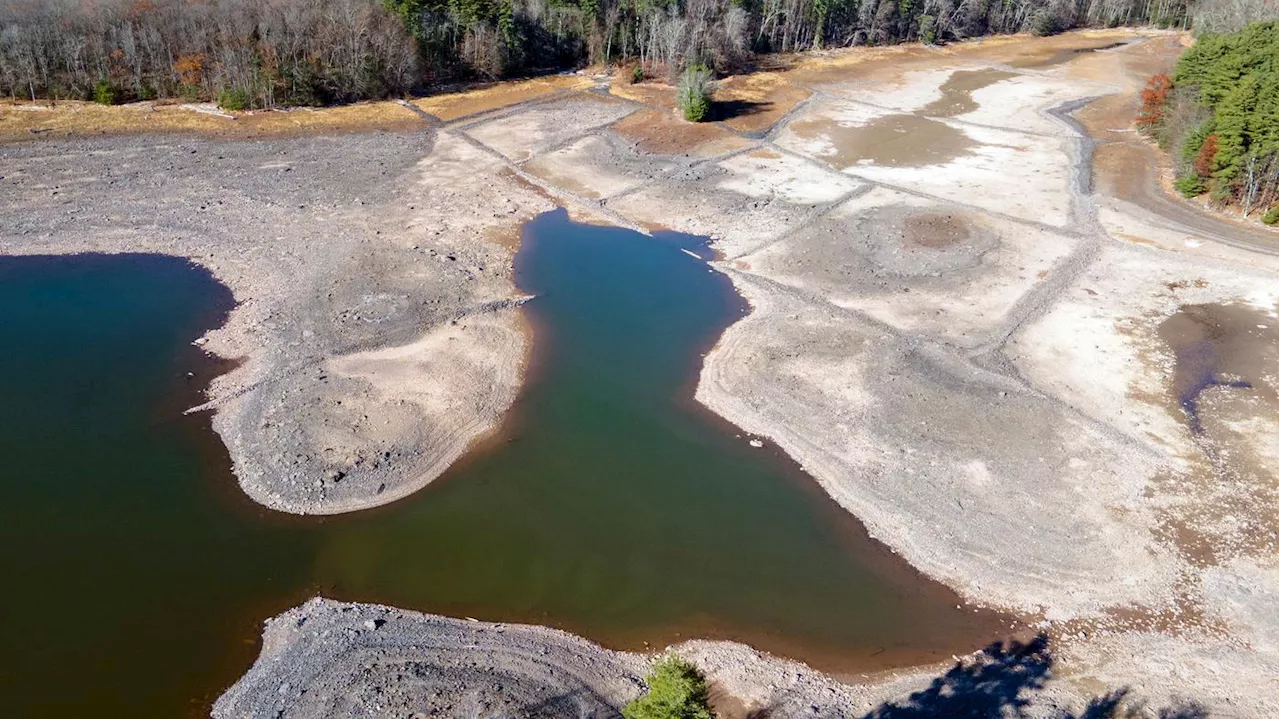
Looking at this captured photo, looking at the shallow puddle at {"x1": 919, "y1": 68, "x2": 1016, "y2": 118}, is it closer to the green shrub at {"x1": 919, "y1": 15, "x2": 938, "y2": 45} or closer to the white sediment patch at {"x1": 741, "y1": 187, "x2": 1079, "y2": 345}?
the green shrub at {"x1": 919, "y1": 15, "x2": 938, "y2": 45}

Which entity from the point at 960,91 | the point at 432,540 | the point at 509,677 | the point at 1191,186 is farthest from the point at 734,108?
the point at 509,677

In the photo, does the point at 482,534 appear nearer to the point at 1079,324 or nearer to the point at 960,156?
the point at 1079,324

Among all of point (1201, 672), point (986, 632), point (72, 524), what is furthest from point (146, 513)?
point (1201, 672)

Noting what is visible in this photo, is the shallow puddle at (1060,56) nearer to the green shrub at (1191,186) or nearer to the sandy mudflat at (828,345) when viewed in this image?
the sandy mudflat at (828,345)

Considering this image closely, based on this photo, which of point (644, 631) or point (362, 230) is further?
point (362, 230)

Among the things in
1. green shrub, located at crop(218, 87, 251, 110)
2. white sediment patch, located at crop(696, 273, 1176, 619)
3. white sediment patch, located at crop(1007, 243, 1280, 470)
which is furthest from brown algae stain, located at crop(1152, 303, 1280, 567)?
green shrub, located at crop(218, 87, 251, 110)

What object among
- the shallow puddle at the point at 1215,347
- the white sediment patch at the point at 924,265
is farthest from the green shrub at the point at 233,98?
the shallow puddle at the point at 1215,347
